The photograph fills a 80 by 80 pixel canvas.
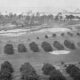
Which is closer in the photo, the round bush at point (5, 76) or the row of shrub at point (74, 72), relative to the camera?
the round bush at point (5, 76)

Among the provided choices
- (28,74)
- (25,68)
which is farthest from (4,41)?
(28,74)

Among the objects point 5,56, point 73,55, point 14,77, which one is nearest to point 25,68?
point 14,77

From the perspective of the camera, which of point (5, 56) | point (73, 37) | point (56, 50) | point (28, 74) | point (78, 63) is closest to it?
point (28, 74)

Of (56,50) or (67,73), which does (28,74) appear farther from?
(56,50)

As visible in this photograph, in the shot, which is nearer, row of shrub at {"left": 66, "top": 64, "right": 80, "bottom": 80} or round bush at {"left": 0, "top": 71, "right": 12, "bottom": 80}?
round bush at {"left": 0, "top": 71, "right": 12, "bottom": 80}

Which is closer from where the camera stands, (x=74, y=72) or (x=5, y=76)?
(x=5, y=76)

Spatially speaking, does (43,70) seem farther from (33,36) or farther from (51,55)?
(33,36)

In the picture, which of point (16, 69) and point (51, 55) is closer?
point (16, 69)

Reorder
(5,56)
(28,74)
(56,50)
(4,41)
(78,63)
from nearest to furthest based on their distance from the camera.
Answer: (28,74), (78,63), (5,56), (56,50), (4,41)

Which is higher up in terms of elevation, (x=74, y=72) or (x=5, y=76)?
(x=5, y=76)
